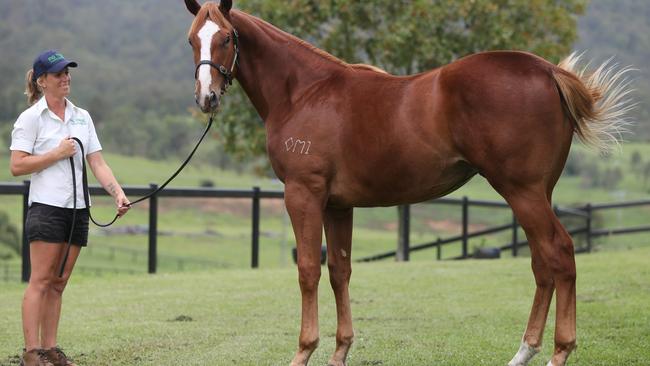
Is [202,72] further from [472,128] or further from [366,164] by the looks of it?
[472,128]

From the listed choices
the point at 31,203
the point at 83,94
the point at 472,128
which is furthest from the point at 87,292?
the point at 83,94

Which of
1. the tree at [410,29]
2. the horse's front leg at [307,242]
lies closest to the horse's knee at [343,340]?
the horse's front leg at [307,242]

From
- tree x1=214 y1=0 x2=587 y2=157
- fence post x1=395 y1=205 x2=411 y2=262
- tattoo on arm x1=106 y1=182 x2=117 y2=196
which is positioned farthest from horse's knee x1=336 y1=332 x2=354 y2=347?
tree x1=214 y1=0 x2=587 y2=157

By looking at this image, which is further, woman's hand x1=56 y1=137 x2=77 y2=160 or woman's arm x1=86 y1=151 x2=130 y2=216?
woman's arm x1=86 y1=151 x2=130 y2=216

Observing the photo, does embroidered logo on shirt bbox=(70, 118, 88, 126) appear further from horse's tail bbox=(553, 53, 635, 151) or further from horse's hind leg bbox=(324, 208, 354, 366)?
horse's tail bbox=(553, 53, 635, 151)

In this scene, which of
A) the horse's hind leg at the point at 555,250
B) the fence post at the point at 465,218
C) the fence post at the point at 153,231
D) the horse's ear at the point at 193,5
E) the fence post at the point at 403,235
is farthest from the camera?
the fence post at the point at 465,218

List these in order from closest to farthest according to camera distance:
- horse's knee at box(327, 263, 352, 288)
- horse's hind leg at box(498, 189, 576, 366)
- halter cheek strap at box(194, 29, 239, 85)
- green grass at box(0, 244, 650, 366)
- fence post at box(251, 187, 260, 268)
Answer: horse's hind leg at box(498, 189, 576, 366) < halter cheek strap at box(194, 29, 239, 85) < horse's knee at box(327, 263, 352, 288) < green grass at box(0, 244, 650, 366) < fence post at box(251, 187, 260, 268)

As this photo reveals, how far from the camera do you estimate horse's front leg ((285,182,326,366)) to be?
18.4 ft

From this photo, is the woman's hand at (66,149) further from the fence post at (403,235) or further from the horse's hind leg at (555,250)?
the fence post at (403,235)

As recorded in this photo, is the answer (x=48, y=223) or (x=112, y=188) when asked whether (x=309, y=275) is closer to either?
(x=112, y=188)

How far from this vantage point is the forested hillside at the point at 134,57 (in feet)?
383

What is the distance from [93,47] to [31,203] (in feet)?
614

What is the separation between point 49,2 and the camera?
198m

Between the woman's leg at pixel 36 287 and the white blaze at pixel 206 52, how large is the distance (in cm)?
142
